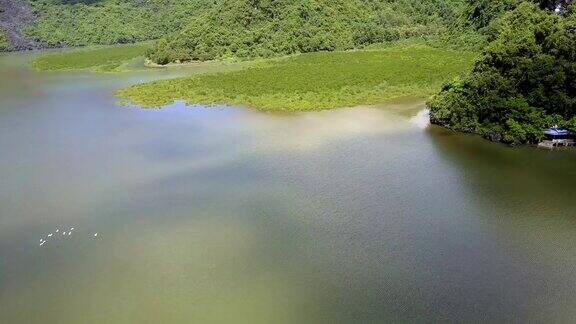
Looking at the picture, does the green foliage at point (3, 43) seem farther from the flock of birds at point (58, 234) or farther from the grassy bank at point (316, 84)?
the flock of birds at point (58, 234)

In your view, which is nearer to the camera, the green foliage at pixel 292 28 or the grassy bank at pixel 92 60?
the grassy bank at pixel 92 60

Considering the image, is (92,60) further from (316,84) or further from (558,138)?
(558,138)

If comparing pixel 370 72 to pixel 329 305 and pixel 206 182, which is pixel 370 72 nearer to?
pixel 206 182

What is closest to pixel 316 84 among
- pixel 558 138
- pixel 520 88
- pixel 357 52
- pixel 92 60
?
pixel 520 88

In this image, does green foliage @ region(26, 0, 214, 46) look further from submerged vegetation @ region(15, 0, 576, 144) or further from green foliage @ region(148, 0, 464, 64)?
green foliage @ region(148, 0, 464, 64)

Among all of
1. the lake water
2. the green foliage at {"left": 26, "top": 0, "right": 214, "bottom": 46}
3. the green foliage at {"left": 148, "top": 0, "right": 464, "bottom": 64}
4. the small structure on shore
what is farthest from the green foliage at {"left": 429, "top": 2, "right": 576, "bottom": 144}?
the green foliage at {"left": 26, "top": 0, "right": 214, "bottom": 46}

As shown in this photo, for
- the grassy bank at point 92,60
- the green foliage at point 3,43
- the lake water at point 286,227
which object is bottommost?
the lake water at point 286,227

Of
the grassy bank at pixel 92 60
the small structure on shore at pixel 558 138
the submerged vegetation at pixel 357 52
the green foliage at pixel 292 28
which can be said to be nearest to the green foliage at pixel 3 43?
the submerged vegetation at pixel 357 52
